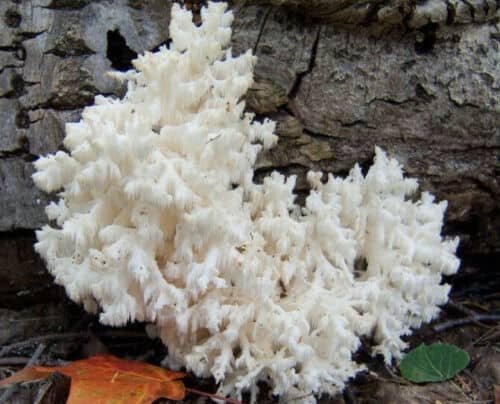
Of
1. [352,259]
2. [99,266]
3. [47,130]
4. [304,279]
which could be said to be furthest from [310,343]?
[47,130]

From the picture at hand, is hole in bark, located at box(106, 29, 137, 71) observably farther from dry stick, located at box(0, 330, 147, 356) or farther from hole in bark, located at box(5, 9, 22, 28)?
dry stick, located at box(0, 330, 147, 356)

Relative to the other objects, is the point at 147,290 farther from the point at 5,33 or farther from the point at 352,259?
the point at 5,33

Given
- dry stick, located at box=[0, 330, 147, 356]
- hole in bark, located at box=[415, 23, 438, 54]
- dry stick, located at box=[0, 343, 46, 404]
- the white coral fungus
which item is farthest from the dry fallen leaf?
hole in bark, located at box=[415, 23, 438, 54]

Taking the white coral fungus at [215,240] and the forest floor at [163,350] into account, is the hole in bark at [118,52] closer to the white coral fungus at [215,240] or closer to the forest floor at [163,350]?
the white coral fungus at [215,240]

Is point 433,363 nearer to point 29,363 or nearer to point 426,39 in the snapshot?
point 426,39

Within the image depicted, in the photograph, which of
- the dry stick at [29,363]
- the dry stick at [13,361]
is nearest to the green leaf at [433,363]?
the dry stick at [29,363]

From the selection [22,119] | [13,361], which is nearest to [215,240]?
[22,119]
